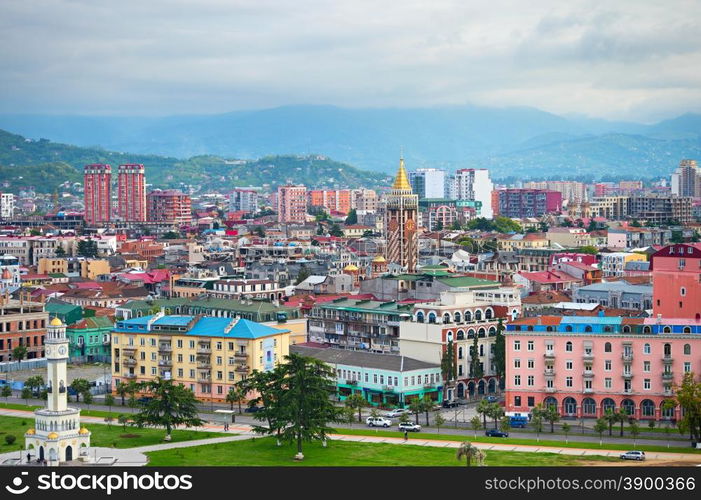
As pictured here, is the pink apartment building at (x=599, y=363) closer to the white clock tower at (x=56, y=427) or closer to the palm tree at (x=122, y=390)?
the palm tree at (x=122, y=390)

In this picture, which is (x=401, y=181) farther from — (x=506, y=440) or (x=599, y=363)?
(x=506, y=440)

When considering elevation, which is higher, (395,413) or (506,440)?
(395,413)

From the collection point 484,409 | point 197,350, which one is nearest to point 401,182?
point 197,350

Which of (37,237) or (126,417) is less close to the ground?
(37,237)

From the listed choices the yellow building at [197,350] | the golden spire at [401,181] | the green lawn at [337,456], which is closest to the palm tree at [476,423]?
the green lawn at [337,456]

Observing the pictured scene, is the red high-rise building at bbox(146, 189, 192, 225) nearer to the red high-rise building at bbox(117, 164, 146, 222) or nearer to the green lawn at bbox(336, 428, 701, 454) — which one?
the red high-rise building at bbox(117, 164, 146, 222)
